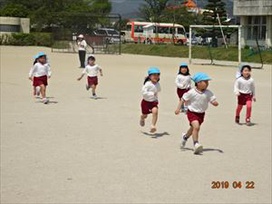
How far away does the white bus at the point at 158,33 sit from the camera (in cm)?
5738

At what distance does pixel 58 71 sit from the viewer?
22594 mm

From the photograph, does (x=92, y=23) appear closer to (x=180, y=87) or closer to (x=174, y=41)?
(x=174, y=41)

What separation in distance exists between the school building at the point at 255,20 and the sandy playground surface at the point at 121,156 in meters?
38.8

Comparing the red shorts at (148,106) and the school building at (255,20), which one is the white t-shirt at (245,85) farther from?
the school building at (255,20)

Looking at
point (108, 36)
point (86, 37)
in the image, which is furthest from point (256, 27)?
point (86, 37)

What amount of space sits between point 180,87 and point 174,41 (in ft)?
148

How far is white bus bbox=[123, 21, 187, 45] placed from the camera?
188 feet

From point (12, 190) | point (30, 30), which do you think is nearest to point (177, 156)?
point (12, 190)

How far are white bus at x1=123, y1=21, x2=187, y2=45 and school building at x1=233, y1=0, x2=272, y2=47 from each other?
6.98 meters

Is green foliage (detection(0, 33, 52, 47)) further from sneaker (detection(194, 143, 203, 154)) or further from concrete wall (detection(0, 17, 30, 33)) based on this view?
sneaker (detection(194, 143, 203, 154))

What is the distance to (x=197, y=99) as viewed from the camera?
752cm

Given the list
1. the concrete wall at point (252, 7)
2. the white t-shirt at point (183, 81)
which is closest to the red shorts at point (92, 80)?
the white t-shirt at point (183, 81)

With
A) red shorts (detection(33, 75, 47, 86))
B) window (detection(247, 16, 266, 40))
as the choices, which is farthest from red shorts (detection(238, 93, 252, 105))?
window (detection(247, 16, 266, 40))

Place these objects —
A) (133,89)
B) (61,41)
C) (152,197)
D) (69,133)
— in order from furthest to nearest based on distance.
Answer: (61,41) < (133,89) < (69,133) < (152,197)
